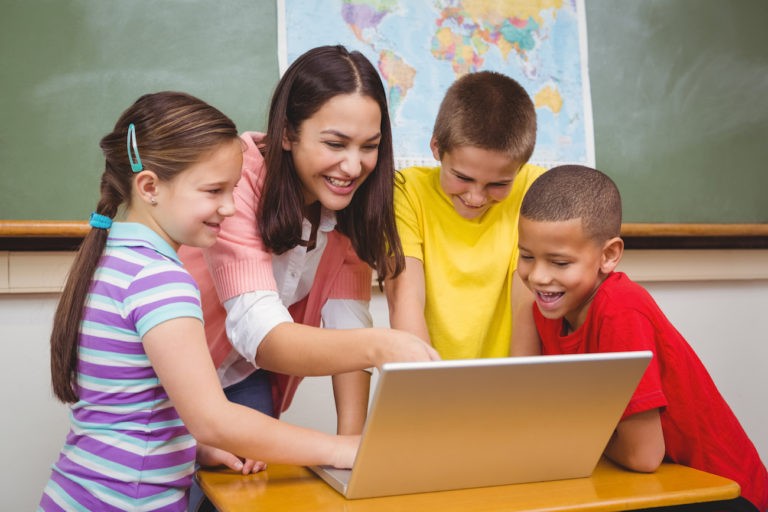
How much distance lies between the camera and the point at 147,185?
108 cm

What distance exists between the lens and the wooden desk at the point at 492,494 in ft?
2.81

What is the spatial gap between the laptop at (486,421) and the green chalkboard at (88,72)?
3.38ft

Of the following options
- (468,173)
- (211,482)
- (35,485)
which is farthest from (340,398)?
(35,485)

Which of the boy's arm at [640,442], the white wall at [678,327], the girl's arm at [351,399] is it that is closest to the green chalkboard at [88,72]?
the white wall at [678,327]

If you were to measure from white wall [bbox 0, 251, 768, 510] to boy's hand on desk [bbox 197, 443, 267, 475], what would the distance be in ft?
2.49

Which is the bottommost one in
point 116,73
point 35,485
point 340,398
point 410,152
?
point 35,485

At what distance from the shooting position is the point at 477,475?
3.01 ft

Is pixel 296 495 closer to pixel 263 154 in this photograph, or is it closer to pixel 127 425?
pixel 127 425

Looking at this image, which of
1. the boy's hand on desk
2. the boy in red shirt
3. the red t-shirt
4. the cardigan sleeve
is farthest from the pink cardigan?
the red t-shirt

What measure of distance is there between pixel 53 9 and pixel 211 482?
1139mm

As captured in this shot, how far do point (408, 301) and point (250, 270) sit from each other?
0.33m

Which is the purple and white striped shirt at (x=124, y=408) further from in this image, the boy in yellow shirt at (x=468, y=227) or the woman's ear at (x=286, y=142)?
the boy in yellow shirt at (x=468, y=227)

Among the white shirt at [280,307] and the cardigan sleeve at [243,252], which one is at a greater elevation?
the cardigan sleeve at [243,252]

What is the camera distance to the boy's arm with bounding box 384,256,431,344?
53.7 inches
